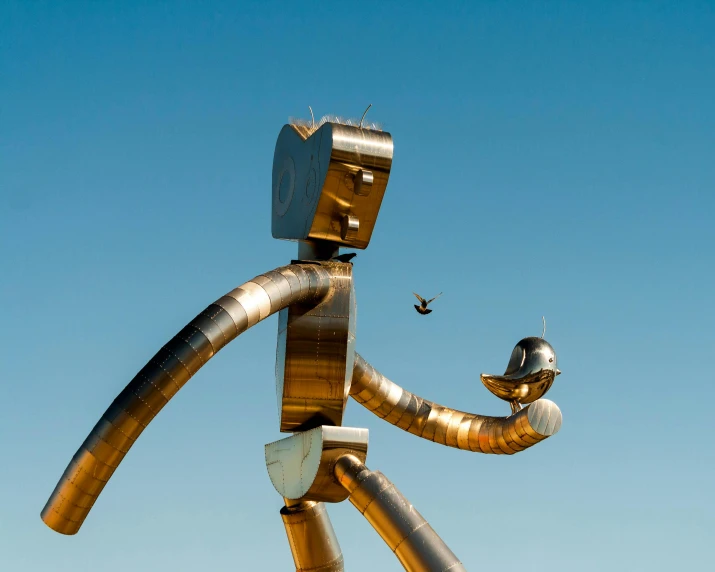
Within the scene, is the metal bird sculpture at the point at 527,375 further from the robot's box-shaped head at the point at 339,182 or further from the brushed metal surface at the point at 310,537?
the robot's box-shaped head at the point at 339,182

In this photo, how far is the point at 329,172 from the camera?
15.0 meters

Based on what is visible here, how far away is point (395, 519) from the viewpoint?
45.9 feet

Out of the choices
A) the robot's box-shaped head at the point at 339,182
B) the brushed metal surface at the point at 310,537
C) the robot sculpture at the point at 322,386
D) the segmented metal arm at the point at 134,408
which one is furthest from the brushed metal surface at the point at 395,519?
the robot's box-shaped head at the point at 339,182

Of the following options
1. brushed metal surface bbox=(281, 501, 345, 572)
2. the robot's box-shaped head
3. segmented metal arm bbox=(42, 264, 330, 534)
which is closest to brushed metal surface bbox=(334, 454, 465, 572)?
brushed metal surface bbox=(281, 501, 345, 572)

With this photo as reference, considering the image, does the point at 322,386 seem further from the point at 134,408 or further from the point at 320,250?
the point at 134,408

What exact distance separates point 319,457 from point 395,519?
145 cm

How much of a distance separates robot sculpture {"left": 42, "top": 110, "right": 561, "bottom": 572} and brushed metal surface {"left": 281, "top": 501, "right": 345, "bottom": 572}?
0.07 ft

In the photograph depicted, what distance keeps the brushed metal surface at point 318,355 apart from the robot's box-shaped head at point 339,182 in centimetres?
53

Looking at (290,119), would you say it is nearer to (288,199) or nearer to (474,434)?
(288,199)

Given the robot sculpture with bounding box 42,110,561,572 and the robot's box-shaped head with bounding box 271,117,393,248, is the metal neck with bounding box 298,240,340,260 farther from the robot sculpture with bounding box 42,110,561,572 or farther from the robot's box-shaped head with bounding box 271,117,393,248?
the robot's box-shaped head with bounding box 271,117,393,248

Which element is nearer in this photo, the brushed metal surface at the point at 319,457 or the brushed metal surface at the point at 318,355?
the brushed metal surface at the point at 319,457

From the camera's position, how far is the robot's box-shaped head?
591 inches

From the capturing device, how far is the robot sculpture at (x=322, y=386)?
1352cm

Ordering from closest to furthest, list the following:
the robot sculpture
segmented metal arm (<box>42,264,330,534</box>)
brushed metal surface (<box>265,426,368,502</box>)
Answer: segmented metal arm (<box>42,264,330,534</box>), the robot sculpture, brushed metal surface (<box>265,426,368,502</box>)
